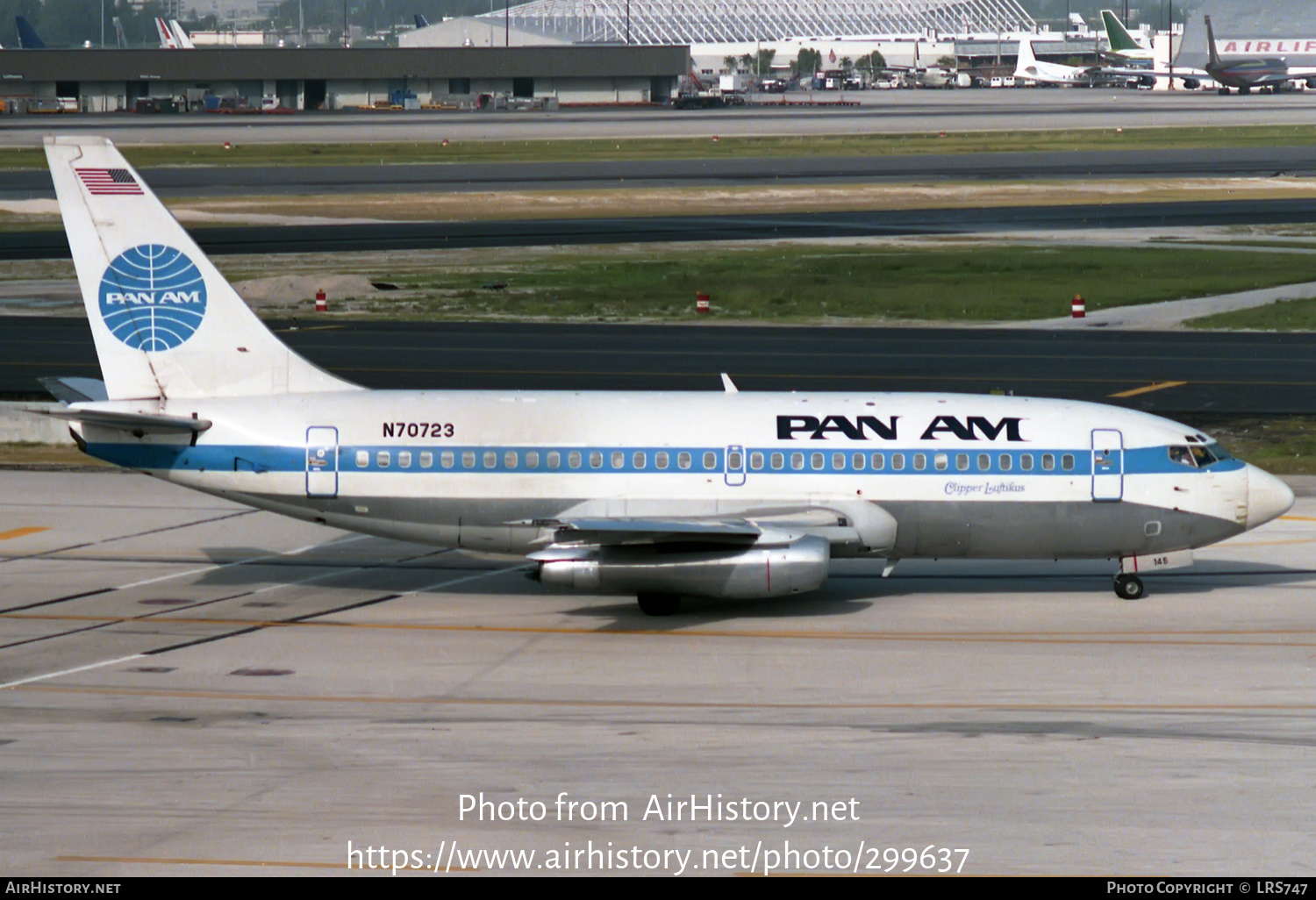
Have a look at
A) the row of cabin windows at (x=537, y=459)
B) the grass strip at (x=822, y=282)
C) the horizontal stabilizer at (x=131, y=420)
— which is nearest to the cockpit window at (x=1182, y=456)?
the row of cabin windows at (x=537, y=459)

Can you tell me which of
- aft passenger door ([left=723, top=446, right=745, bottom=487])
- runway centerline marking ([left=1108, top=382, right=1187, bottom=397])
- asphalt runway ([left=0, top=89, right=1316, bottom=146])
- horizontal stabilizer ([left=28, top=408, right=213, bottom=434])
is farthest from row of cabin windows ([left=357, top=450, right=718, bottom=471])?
asphalt runway ([left=0, top=89, right=1316, bottom=146])

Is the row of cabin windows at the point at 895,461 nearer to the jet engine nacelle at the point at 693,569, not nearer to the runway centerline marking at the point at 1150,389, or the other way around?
the jet engine nacelle at the point at 693,569

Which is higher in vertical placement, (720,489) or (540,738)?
(720,489)

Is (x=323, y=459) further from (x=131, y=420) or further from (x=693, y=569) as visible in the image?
(x=693, y=569)

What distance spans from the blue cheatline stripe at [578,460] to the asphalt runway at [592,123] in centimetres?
12450

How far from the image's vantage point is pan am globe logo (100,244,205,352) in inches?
1161

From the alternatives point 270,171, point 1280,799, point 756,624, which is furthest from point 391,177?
point 1280,799

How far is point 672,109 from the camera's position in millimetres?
199750

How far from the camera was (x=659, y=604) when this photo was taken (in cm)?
2867

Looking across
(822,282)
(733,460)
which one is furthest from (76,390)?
(822,282)

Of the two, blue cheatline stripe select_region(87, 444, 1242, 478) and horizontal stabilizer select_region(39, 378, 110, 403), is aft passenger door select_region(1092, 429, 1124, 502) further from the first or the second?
horizontal stabilizer select_region(39, 378, 110, 403)

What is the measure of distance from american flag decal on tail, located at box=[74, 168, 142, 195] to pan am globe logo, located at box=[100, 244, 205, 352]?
3.68 ft

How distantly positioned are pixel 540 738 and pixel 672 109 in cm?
18410

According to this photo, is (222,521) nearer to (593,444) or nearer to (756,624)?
(593,444)
